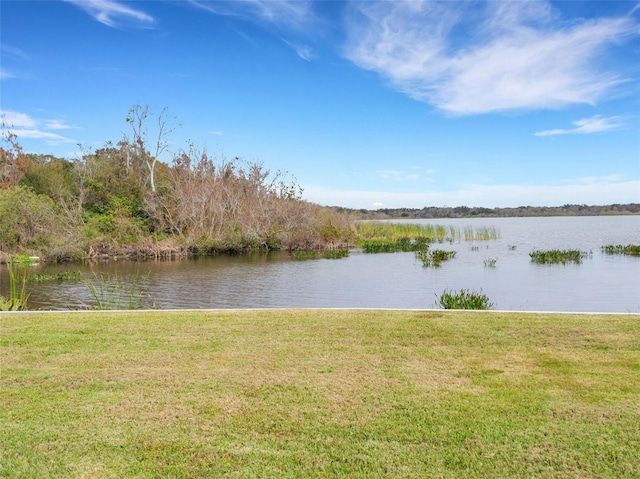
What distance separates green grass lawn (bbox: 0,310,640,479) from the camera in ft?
9.05

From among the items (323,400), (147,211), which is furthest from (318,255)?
(323,400)

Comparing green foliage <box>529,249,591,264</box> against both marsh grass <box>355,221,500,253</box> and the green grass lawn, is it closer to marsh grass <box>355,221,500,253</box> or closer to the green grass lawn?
marsh grass <box>355,221,500,253</box>

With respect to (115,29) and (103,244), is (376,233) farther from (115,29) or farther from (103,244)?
(115,29)

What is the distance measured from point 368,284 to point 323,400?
12.1 m

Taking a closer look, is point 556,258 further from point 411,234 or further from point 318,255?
point 411,234

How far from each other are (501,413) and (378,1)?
37.7ft

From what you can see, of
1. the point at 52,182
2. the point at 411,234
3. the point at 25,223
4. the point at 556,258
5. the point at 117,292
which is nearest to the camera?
the point at 117,292

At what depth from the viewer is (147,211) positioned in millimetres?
29828

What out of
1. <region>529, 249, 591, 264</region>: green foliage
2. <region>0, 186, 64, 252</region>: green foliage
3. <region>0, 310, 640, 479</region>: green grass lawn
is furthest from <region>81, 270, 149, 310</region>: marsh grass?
<region>529, 249, 591, 264</region>: green foliage

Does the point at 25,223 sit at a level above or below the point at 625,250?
above

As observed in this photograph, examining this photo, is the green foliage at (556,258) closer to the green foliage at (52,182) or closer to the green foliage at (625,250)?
the green foliage at (625,250)

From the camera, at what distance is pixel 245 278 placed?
17625mm

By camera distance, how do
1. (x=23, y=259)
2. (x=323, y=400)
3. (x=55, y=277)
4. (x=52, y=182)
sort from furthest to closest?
(x=52, y=182) < (x=23, y=259) < (x=55, y=277) < (x=323, y=400)

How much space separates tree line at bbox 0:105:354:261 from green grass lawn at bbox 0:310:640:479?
21.1m
